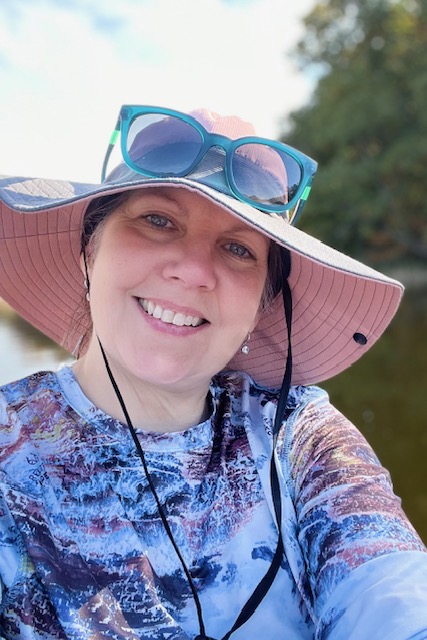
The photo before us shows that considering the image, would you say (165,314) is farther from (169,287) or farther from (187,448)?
(187,448)

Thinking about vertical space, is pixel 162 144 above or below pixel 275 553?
above

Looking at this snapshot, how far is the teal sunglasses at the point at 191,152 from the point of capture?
3.44ft

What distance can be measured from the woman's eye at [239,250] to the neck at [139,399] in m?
0.26

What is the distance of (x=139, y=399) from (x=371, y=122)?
15.4m

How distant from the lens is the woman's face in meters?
1.03

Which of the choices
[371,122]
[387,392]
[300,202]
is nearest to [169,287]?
[300,202]

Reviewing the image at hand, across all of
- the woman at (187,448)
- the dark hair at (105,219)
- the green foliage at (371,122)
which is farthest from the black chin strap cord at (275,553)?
the green foliage at (371,122)

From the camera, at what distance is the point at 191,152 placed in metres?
1.06

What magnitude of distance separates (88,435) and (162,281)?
0.28m

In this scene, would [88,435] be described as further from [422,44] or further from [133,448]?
[422,44]

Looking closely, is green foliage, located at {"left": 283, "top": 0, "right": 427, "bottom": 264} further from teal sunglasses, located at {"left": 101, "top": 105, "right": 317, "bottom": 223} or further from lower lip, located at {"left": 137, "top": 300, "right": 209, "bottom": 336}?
lower lip, located at {"left": 137, "top": 300, "right": 209, "bottom": 336}

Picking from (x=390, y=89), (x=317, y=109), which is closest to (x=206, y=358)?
(x=390, y=89)

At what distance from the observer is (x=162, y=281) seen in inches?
40.6

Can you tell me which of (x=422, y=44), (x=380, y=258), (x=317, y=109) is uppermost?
(x=422, y=44)
